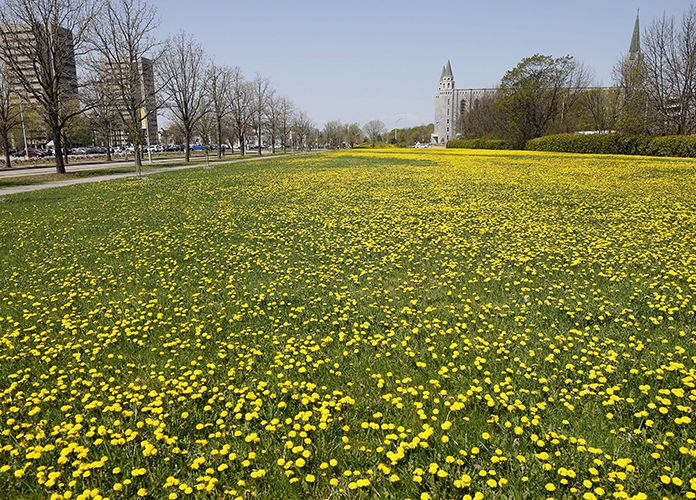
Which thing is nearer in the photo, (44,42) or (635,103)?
(44,42)

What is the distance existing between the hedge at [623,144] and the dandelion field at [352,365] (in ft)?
101

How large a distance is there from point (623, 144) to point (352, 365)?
42503mm

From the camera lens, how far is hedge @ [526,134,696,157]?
33025 mm

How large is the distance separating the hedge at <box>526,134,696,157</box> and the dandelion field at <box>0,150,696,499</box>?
101ft

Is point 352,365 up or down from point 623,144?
down

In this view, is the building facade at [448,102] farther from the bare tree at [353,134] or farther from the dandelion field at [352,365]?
the dandelion field at [352,365]

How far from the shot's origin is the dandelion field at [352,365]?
9.43 feet

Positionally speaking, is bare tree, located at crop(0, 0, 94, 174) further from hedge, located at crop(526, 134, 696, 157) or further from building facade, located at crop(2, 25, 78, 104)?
hedge, located at crop(526, 134, 696, 157)

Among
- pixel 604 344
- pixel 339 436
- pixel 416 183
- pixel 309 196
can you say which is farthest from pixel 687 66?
pixel 339 436

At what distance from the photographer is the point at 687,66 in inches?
1590

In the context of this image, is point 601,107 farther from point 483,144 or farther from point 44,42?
point 44,42

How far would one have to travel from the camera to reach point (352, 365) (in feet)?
14.0

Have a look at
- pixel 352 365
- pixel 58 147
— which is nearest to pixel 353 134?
pixel 58 147

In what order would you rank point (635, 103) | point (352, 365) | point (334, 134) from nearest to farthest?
1. point (352, 365)
2. point (635, 103)
3. point (334, 134)
